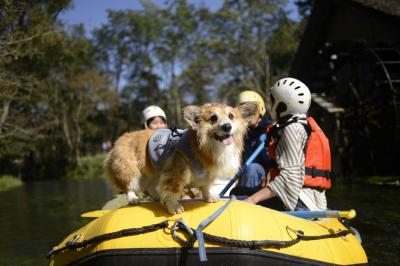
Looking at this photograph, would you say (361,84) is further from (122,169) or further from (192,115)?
(192,115)

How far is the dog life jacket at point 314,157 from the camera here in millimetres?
4434

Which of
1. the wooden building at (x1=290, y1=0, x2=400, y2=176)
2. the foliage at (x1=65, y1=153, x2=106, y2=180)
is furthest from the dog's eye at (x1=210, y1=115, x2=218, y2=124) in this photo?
the foliage at (x1=65, y1=153, x2=106, y2=180)

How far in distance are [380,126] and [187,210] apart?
1263cm

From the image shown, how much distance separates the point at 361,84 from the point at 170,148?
49.9 feet

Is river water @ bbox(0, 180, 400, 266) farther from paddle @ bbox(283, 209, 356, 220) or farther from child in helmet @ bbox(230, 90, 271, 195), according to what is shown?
paddle @ bbox(283, 209, 356, 220)

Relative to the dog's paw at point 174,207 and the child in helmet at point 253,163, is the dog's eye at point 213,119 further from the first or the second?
the child in helmet at point 253,163

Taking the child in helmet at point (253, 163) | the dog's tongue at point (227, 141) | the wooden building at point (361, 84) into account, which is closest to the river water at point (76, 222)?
the child in helmet at point (253, 163)

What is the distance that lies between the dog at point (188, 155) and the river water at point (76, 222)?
10.2 ft

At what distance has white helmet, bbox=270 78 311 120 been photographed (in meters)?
4.54

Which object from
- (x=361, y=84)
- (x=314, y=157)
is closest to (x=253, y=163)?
(x=314, y=157)

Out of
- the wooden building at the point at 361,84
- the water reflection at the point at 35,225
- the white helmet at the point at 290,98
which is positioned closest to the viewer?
the white helmet at the point at 290,98

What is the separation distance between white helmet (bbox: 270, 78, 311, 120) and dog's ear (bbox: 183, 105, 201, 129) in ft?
3.98

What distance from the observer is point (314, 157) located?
443 centimetres

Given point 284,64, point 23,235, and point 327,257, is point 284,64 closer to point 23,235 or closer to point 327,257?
point 23,235
